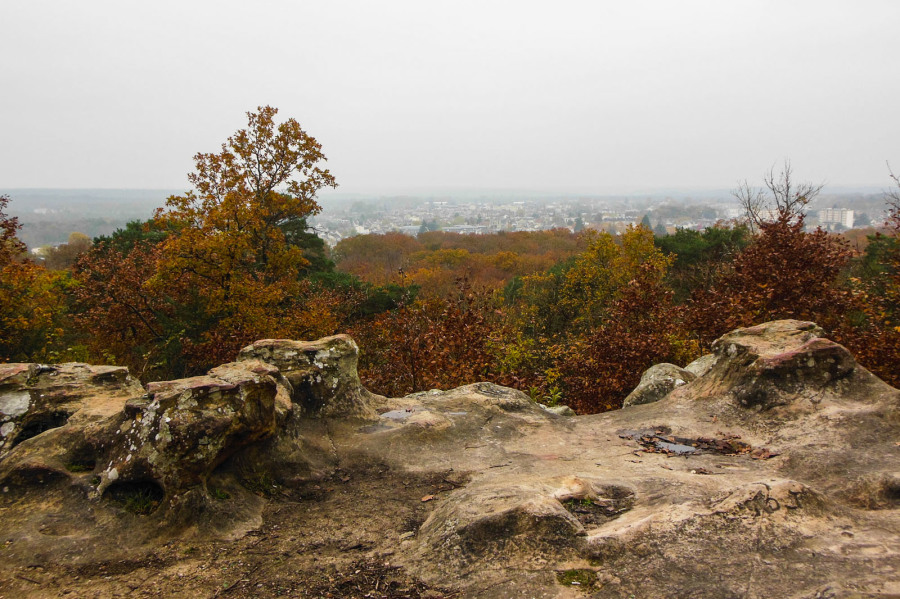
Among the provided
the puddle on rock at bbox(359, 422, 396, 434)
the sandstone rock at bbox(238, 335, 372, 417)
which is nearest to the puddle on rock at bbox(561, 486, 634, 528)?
the puddle on rock at bbox(359, 422, 396, 434)

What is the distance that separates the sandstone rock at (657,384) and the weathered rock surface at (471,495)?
2.35m

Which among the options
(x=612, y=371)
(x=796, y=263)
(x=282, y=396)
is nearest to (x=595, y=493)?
(x=282, y=396)

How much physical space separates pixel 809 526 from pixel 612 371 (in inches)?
415

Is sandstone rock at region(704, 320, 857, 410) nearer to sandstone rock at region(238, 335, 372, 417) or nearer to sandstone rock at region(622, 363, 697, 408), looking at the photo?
sandstone rock at region(622, 363, 697, 408)

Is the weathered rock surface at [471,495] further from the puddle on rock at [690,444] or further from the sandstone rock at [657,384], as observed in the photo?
the sandstone rock at [657,384]

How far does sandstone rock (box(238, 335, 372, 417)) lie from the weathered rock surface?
0.04m

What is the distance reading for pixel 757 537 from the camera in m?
4.56

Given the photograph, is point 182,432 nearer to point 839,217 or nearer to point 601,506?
point 601,506

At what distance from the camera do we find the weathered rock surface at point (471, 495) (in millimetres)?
4500

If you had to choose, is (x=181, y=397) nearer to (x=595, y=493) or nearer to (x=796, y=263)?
(x=595, y=493)

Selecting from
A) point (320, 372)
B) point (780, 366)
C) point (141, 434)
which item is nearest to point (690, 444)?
point (780, 366)

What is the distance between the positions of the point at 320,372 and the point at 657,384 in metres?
7.54

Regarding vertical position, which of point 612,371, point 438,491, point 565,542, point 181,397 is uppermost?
point 181,397

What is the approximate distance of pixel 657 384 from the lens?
11.9m
